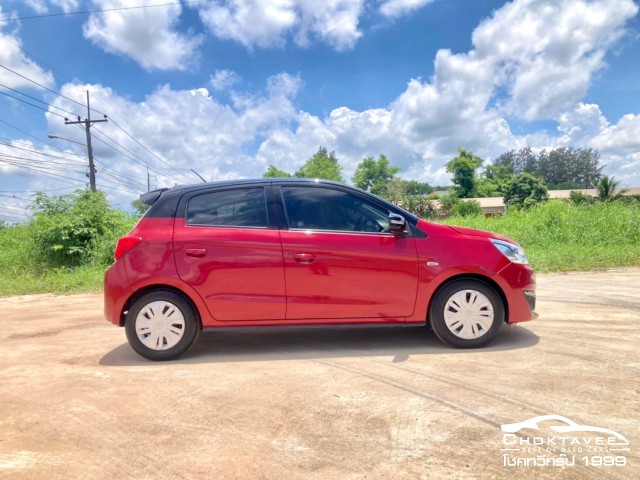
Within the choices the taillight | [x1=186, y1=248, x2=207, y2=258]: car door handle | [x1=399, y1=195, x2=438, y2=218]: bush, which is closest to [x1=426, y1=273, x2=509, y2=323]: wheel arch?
[x1=186, y1=248, x2=207, y2=258]: car door handle

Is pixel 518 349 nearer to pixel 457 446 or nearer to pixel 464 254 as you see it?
pixel 464 254

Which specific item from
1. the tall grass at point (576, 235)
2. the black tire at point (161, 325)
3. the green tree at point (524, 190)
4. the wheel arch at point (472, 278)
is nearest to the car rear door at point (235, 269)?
the black tire at point (161, 325)

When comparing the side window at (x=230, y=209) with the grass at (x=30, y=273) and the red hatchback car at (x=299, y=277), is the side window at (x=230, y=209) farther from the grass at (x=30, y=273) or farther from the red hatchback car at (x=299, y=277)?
the grass at (x=30, y=273)

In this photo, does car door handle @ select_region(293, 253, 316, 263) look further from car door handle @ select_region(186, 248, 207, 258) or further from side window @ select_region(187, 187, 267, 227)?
car door handle @ select_region(186, 248, 207, 258)

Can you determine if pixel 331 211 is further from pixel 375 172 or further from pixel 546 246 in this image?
pixel 375 172

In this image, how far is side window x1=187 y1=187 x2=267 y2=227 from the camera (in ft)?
13.2

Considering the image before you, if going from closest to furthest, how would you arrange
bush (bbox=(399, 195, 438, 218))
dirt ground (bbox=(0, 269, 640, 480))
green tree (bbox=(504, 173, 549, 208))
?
dirt ground (bbox=(0, 269, 640, 480)), bush (bbox=(399, 195, 438, 218)), green tree (bbox=(504, 173, 549, 208))

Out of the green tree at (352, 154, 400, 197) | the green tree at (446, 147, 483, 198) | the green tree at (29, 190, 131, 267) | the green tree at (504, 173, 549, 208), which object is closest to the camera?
the green tree at (29, 190, 131, 267)

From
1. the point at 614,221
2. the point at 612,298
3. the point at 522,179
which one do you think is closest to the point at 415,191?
the point at 522,179

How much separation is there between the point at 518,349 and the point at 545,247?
30.2 feet

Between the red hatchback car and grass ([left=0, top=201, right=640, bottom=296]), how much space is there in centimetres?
592

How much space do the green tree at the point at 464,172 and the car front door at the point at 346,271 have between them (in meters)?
65.8

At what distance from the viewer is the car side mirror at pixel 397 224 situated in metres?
3.90

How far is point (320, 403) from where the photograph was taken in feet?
9.69
